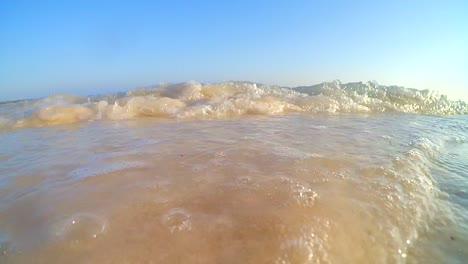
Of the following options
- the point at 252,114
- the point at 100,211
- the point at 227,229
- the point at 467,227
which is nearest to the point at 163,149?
the point at 100,211

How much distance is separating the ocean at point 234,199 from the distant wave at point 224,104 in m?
2.40

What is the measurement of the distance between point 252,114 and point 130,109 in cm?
265

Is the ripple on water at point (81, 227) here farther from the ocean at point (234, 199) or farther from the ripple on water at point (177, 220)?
the ripple on water at point (177, 220)

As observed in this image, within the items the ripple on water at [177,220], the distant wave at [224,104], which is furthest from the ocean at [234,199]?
the distant wave at [224,104]

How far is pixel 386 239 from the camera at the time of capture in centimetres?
166

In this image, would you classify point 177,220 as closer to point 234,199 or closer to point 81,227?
point 234,199

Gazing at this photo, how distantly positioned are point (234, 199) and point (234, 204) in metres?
0.07

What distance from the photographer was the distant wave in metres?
6.43

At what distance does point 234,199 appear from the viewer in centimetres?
192

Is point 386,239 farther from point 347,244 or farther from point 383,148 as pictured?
point 383,148

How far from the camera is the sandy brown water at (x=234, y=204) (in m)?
1.49

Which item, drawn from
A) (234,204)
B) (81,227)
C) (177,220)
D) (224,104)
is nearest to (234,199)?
(234,204)

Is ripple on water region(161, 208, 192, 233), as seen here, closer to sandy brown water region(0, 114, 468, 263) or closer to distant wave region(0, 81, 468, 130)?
sandy brown water region(0, 114, 468, 263)

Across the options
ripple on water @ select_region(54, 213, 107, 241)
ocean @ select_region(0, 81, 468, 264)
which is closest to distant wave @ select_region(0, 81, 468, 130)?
ocean @ select_region(0, 81, 468, 264)
